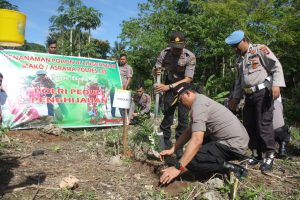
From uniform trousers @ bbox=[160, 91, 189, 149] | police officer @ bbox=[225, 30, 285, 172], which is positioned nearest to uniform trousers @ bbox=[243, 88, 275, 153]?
police officer @ bbox=[225, 30, 285, 172]

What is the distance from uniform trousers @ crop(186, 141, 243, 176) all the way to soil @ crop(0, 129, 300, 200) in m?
0.18

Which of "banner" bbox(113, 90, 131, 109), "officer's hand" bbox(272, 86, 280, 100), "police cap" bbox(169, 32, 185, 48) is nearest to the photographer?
"officer's hand" bbox(272, 86, 280, 100)

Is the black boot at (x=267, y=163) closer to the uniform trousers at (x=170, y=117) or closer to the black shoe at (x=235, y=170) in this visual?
the black shoe at (x=235, y=170)

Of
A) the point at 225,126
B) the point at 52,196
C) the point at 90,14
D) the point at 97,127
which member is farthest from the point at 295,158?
the point at 90,14

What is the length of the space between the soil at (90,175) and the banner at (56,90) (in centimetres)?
143

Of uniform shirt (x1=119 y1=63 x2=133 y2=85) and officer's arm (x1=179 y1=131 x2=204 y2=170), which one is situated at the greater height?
uniform shirt (x1=119 y1=63 x2=133 y2=85)

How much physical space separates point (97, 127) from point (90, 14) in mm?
12791

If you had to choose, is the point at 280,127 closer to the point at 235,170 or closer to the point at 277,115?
the point at 277,115

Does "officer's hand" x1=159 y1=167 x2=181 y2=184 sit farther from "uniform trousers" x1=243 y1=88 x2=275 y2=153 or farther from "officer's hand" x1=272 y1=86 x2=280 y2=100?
"officer's hand" x1=272 y1=86 x2=280 y2=100

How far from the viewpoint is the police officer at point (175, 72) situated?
16.0ft

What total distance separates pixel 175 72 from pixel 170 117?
0.67 m

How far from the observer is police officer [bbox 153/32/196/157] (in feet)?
16.0

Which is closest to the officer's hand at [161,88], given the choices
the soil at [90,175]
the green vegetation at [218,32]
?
the soil at [90,175]

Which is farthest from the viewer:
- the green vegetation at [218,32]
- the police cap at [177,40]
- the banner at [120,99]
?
the green vegetation at [218,32]
